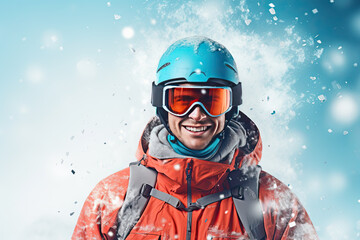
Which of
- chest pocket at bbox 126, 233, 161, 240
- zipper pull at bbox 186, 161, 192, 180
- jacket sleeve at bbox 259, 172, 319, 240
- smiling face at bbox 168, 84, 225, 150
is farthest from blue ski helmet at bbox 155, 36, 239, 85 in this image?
chest pocket at bbox 126, 233, 161, 240

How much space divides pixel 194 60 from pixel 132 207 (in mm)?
2051

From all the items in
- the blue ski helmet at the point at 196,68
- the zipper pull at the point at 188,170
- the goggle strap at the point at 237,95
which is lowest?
the zipper pull at the point at 188,170

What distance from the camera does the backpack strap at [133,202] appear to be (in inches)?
145

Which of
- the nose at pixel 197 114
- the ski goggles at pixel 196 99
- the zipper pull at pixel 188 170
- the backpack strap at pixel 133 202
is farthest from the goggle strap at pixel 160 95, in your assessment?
the zipper pull at pixel 188 170

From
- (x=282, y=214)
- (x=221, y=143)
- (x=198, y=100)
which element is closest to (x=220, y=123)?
(x=221, y=143)

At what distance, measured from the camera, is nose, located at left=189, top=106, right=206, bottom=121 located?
3901 millimetres

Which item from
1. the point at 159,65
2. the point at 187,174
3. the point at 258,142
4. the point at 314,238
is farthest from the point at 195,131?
the point at 314,238

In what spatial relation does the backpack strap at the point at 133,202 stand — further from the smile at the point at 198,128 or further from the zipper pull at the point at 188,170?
the smile at the point at 198,128

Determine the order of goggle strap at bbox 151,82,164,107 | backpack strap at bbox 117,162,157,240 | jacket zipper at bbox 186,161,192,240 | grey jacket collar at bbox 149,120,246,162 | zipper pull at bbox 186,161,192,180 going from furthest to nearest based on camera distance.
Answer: goggle strap at bbox 151,82,164,107, grey jacket collar at bbox 149,120,246,162, backpack strap at bbox 117,162,157,240, zipper pull at bbox 186,161,192,180, jacket zipper at bbox 186,161,192,240

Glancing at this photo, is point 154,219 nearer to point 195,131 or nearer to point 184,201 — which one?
point 184,201

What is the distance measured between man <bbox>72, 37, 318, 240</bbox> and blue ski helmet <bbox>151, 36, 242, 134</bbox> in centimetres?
1

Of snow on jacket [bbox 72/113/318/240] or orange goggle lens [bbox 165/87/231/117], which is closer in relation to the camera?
snow on jacket [bbox 72/113/318/240]

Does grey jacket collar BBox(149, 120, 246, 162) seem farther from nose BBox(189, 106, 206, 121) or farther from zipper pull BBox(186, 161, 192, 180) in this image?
nose BBox(189, 106, 206, 121)

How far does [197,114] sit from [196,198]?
1051mm
